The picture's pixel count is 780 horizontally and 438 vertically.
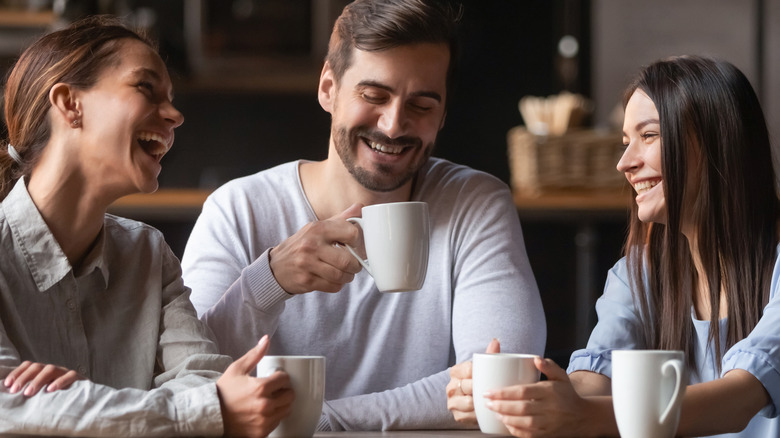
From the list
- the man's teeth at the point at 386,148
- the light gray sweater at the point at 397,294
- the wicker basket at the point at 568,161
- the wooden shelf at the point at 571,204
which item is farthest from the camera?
the wooden shelf at the point at 571,204

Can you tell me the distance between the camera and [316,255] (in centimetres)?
136

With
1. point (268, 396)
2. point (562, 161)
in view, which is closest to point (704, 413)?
point (268, 396)

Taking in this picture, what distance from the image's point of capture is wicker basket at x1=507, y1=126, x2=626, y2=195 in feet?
9.10

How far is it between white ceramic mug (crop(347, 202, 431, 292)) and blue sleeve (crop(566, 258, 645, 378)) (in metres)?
0.33

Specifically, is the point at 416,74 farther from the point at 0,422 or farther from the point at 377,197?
the point at 0,422

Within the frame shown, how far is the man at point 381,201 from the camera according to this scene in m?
1.57

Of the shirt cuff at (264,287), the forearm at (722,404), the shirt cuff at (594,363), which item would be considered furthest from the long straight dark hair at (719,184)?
the shirt cuff at (264,287)

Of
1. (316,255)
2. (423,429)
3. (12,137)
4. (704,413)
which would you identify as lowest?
(423,429)

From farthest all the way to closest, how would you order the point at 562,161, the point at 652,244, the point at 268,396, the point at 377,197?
the point at 562,161 → the point at 377,197 → the point at 652,244 → the point at 268,396

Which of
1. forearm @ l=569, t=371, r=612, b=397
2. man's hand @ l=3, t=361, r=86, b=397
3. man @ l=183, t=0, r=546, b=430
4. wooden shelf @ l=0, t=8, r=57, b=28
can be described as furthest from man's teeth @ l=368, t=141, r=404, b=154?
wooden shelf @ l=0, t=8, r=57, b=28

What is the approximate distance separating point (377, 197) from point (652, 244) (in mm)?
495

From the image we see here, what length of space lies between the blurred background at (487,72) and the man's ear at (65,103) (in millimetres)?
1672

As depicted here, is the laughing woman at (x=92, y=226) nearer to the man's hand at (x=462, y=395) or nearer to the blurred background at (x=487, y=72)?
the man's hand at (x=462, y=395)

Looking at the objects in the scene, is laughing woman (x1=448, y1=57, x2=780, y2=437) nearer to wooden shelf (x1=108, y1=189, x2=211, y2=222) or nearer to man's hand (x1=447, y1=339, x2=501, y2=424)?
man's hand (x1=447, y1=339, x2=501, y2=424)
